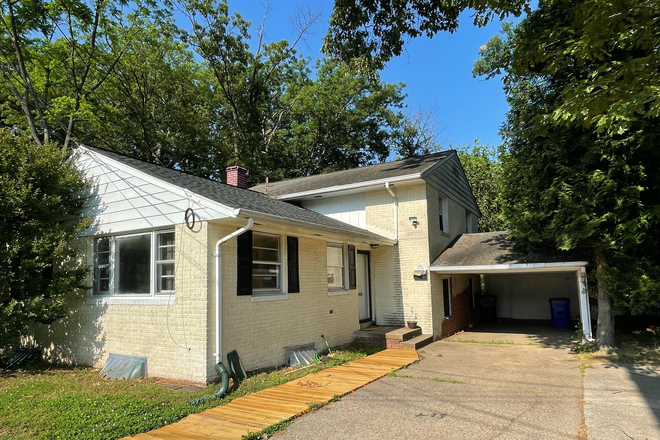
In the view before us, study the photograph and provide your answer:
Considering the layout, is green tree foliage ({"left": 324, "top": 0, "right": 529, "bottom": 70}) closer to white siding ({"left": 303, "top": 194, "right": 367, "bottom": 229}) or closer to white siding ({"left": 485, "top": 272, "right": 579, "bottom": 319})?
white siding ({"left": 303, "top": 194, "right": 367, "bottom": 229})

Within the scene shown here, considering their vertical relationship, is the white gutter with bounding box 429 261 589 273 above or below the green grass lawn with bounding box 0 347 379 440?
above

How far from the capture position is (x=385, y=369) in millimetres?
7578

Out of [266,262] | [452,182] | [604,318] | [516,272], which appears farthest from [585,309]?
[266,262]

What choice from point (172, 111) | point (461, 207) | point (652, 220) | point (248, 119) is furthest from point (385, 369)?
point (248, 119)

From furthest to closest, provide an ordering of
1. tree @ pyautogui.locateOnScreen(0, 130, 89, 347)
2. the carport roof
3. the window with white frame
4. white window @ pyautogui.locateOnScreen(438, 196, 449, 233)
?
1. white window @ pyautogui.locateOnScreen(438, 196, 449, 233)
2. the carport roof
3. tree @ pyautogui.locateOnScreen(0, 130, 89, 347)
4. the window with white frame

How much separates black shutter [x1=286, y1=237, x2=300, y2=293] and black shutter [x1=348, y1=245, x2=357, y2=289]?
2406 millimetres

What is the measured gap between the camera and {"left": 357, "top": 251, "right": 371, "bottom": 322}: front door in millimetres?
11398

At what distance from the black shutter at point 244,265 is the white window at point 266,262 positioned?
0.35 meters

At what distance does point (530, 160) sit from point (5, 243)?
11743 millimetres

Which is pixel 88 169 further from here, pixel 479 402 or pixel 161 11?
pixel 161 11

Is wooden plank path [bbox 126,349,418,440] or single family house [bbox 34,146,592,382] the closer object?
wooden plank path [bbox 126,349,418,440]

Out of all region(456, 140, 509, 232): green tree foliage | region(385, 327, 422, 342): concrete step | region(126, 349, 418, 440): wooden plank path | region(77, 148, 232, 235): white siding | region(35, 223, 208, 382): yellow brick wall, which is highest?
region(456, 140, 509, 232): green tree foliage

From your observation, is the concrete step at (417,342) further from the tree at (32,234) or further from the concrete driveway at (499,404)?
the tree at (32,234)

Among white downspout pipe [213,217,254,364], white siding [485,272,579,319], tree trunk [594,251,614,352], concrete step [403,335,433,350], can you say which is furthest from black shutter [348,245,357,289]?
white siding [485,272,579,319]
